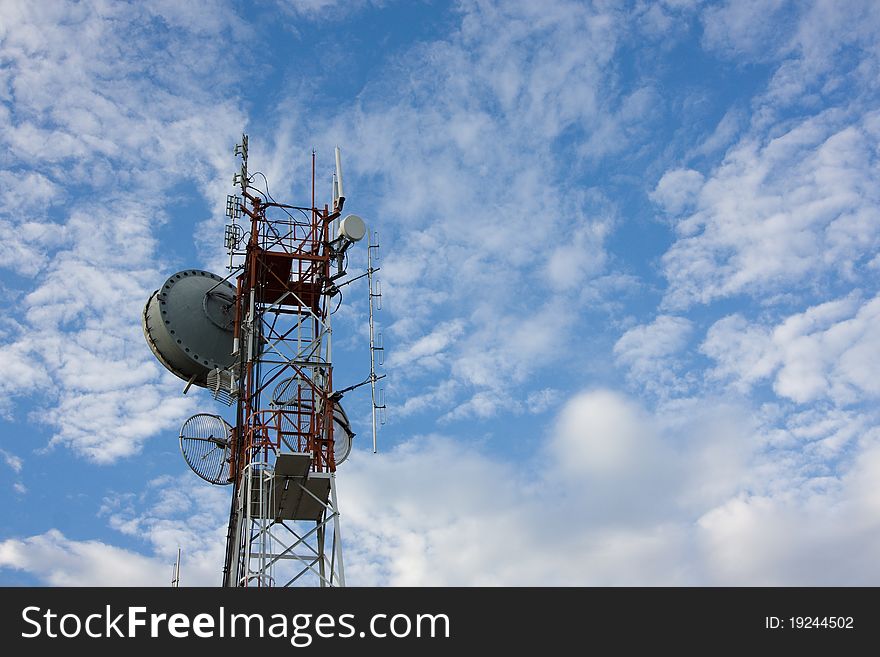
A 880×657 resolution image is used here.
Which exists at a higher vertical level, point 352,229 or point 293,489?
point 352,229

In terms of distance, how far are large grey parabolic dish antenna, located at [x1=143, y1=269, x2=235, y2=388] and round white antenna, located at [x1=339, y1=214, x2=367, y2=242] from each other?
20.6 feet

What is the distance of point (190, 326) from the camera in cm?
4738

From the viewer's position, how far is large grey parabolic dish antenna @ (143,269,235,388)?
154 ft

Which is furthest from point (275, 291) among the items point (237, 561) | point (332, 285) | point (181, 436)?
point (237, 561)

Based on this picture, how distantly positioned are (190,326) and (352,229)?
8285mm

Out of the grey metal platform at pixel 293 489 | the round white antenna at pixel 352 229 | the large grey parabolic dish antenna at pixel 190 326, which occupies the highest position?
the round white antenna at pixel 352 229

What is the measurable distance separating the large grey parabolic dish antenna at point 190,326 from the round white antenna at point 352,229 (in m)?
6.27

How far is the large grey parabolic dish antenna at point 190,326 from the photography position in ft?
154

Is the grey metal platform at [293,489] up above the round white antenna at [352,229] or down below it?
below

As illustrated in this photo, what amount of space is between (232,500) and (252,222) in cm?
1241

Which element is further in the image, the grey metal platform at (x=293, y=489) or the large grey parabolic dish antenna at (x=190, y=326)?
the large grey parabolic dish antenna at (x=190, y=326)

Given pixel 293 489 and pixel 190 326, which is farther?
pixel 190 326

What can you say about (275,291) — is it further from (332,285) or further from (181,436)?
(181,436)
